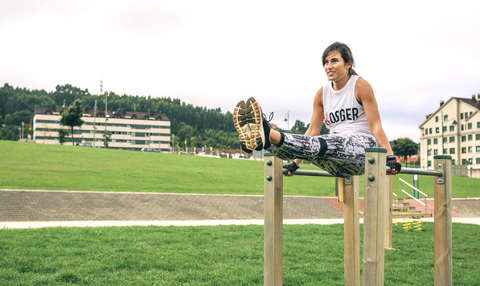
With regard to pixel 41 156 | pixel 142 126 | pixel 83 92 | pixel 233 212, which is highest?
pixel 83 92

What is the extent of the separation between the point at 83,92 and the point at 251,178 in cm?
17241

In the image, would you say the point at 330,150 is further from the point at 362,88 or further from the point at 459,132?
the point at 459,132

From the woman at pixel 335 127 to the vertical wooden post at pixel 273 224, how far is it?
0.27 meters

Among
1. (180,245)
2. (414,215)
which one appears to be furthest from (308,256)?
(414,215)

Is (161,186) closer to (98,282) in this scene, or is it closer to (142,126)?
(98,282)

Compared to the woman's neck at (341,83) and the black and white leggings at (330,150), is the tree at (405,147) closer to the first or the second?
the woman's neck at (341,83)

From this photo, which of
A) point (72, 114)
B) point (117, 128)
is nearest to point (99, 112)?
point (117, 128)

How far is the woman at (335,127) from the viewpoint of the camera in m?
2.95

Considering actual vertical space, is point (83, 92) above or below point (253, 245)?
above

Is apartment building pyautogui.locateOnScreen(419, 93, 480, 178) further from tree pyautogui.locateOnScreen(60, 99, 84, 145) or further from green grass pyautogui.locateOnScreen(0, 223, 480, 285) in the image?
green grass pyautogui.locateOnScreen(0, 223, 480, 285)

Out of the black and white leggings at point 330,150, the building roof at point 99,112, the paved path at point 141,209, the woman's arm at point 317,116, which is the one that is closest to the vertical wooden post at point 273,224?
the black and white leggings at point 330,150

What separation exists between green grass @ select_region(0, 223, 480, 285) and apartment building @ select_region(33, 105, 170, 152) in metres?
117

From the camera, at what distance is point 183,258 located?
23.2ft

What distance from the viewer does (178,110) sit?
16488 cm
